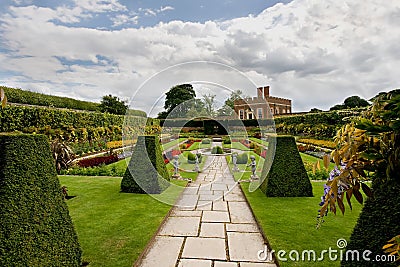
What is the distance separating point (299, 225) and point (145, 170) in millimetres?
3033

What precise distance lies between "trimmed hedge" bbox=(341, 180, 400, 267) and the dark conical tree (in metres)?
3.93

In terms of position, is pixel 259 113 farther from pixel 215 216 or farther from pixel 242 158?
pixel 242 158

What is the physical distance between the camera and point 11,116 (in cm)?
896

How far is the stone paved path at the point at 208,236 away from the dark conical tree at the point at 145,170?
2.13 ft

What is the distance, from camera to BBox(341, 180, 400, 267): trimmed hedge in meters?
1.45

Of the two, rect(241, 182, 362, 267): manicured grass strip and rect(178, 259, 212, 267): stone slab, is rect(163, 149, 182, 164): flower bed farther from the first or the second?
rect(178, 259, 212, 267): stone slab

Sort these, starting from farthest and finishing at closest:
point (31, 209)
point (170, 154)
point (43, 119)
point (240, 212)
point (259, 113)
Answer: point (43, 119)
point (170, 154)
point (259, 113)
point (240, 212)
point (31, 209)

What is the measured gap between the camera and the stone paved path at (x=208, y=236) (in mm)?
2721

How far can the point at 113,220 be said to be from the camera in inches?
149

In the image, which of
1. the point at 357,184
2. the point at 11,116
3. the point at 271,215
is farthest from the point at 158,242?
the point at 11,116

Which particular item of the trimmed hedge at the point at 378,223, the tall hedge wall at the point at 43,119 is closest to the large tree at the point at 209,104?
the tall hedge wall at the point at 43,119

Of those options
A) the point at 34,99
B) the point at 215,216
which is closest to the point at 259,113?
the point at 215,216

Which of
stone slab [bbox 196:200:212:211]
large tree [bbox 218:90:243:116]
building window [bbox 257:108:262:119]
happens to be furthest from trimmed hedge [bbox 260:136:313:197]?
large tree [bbox 218:90:243:116]

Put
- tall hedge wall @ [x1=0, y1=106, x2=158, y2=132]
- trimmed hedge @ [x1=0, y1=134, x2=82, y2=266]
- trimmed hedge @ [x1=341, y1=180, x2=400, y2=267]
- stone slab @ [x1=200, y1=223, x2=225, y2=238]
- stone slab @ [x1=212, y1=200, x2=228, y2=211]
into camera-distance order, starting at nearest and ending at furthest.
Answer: trimmed hedge @ [x1=341, y1=180, x2=400, y2=267]
trimmed hedge @ [x1=0, y1=134, x2=82, y2=266]
stone slab @ [x1=200, y1=223, x2=225, y2=238]
stone slab @ [x1=212, y1=200, x2=228, y2=211]
tall hedge wall @ [x1=0, y1=106, x2=158, y2=132]
